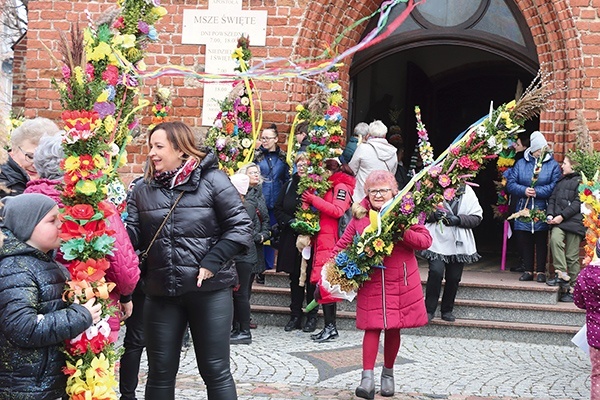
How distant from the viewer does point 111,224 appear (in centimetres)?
471

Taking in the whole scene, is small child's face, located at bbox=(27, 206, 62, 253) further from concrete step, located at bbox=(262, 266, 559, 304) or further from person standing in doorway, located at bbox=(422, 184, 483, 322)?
concrete step, located at bbox=(262, 266, 559, 304)

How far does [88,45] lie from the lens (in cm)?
495

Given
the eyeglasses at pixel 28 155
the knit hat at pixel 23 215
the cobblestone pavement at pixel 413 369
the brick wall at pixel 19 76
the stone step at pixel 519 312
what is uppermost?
the brick wall at pixel 19 76

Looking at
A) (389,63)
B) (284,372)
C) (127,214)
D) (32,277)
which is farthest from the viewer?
(389,63)

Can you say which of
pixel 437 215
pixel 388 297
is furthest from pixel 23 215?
pixel 437 215

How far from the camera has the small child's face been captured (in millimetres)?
4141

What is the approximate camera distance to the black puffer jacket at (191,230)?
5020 millimetres

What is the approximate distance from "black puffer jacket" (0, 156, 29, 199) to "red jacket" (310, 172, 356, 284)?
4.08 metres

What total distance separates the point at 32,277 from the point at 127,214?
1.37 m

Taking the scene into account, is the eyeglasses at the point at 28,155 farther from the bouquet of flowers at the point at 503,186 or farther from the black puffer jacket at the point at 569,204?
the bouquet of flowers at the point at 503,186

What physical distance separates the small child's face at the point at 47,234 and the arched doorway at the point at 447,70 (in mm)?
8264

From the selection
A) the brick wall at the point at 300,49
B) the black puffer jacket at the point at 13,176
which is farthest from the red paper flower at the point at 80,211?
the brick wall at the point at 300,49

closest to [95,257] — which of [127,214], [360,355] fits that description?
[127,214]

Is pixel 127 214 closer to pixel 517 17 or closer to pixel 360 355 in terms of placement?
pixel 360 355
